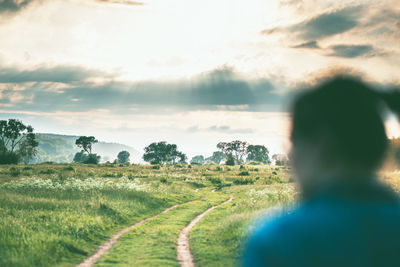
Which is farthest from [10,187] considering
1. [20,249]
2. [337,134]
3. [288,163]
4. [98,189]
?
[337,134]

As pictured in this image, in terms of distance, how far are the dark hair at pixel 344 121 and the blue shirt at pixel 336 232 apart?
157cm

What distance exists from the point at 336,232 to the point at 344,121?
19.5 feet

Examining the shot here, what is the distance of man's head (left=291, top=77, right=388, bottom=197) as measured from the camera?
16.0 m

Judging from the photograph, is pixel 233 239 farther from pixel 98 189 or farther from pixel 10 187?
pixel 10 187

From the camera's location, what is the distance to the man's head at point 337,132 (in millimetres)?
16031

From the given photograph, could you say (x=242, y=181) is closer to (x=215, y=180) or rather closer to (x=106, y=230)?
(x=215, y=180)

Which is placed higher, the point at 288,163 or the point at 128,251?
the point at 288,163

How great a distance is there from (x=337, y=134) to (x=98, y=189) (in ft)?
78.5

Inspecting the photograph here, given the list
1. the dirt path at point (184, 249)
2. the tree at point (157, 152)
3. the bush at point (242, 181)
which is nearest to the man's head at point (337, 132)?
the dirt path at point (184, 249)

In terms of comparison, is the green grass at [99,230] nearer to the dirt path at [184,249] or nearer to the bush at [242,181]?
the dirt path at [184,249]

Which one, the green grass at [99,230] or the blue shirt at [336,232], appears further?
the green grass at [99,230]

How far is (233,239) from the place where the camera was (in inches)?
629

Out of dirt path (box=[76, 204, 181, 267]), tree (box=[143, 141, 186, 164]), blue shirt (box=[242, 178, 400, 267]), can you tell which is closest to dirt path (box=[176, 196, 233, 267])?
blue shirt (box=[242, 178, 400, 267])

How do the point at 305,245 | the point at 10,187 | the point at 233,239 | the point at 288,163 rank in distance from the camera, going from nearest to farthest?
the point at 305,245 < the point at 233,239 < the point at 288,163 < the point at 10,187
